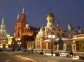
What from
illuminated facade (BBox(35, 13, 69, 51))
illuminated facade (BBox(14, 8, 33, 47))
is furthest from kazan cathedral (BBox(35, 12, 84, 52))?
illuminated facade (BBox(14, 8, 33, 47))

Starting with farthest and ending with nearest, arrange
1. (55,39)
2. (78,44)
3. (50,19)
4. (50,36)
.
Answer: (50,19)
(50,36)
(55,39)
(78,44)

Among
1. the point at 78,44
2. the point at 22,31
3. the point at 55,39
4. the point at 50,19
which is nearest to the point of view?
the point at 78,44

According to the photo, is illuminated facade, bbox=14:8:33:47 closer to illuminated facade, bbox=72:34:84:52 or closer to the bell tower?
the bell tower

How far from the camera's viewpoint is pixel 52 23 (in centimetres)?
8381

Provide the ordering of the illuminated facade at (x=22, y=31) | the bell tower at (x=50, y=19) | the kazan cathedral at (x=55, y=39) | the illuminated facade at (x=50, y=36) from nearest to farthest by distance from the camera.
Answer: the kazan cathedral at (x=55, y=39)
the illuminated facade at (x=50, y=36)
the bell tower at (x=50, y=19)
the illuminated facade at (x=22, y=31)

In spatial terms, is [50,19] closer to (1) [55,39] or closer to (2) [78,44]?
(1) [55,39]

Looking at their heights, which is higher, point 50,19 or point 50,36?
point 50,19

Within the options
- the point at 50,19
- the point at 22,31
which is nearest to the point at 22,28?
the point at 22,31

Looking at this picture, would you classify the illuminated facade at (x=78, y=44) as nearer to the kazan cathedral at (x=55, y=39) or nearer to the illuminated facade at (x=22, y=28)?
the kazan cathedral at (x=55, y=39)

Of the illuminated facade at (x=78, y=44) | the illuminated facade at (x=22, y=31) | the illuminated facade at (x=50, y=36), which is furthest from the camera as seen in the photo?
the illuminated facade at (x=22, y=31)

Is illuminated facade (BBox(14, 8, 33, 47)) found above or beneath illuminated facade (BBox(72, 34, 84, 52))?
above

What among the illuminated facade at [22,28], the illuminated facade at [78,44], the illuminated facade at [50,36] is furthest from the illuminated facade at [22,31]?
the illuminated facade at [78,44]

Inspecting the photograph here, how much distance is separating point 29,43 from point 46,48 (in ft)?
59.8

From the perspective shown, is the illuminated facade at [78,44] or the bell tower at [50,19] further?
the bell tower at [50,19]
